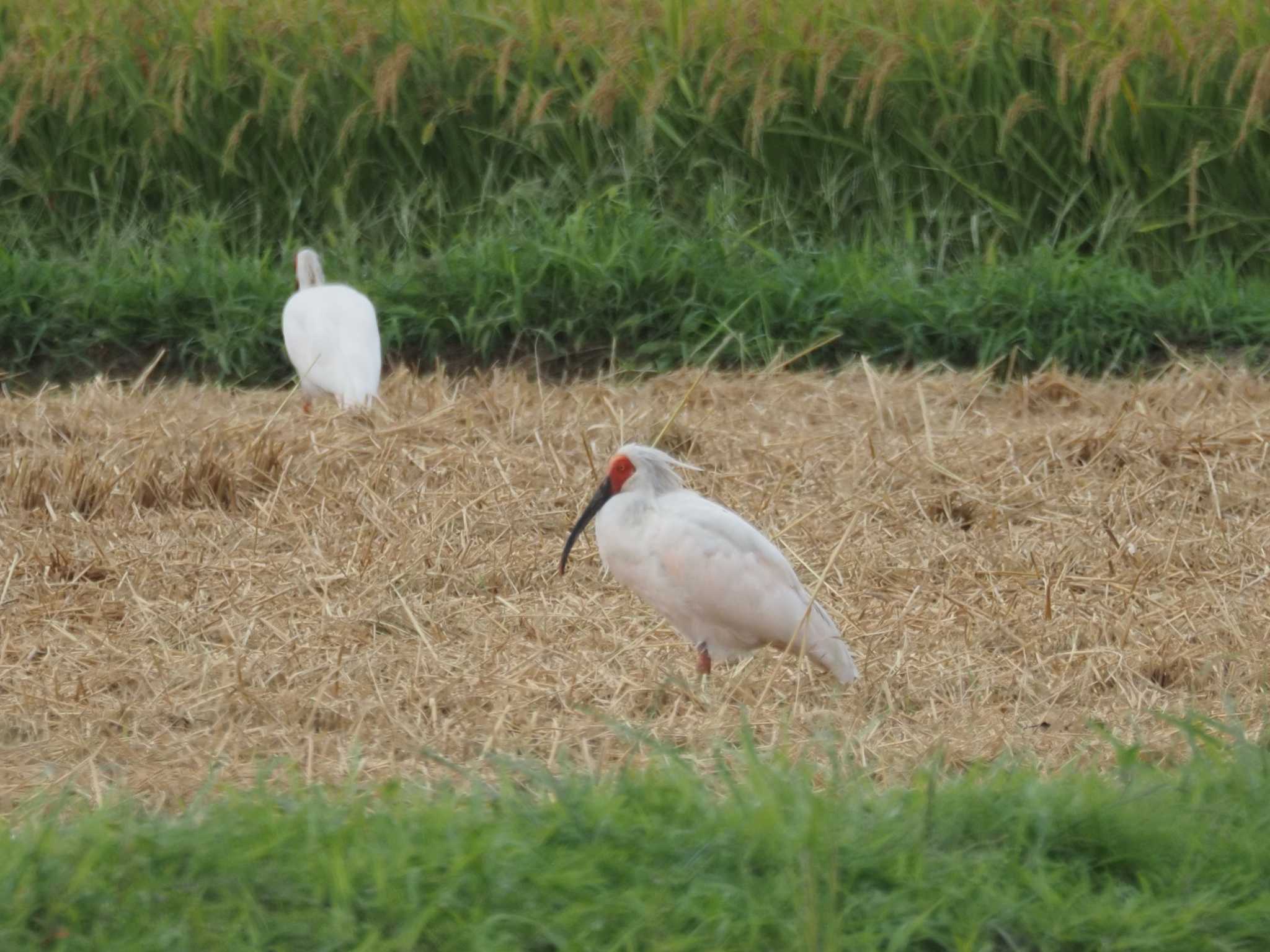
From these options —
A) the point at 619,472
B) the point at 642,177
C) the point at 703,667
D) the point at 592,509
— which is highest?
the point at 619,472

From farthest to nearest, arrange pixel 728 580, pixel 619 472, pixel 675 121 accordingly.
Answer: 1. pixel 675 121
2. pixel 619 472
3. pixel 728 580

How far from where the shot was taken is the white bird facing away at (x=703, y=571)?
12.0 feet

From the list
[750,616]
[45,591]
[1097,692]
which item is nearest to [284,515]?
[45,591]

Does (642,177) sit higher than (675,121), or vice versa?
(675,121)

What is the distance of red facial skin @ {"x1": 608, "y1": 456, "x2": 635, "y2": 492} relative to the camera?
3.86 metres

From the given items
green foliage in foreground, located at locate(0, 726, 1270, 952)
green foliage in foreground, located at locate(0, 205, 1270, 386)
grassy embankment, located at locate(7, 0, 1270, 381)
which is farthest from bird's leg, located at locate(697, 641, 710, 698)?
grassy embankment, located at locate(7, 0, 1270, 381)

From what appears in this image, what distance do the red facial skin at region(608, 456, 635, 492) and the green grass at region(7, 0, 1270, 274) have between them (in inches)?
143

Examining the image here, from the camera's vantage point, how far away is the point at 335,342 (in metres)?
6.05

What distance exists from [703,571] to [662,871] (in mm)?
1312

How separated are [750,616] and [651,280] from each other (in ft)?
11.2

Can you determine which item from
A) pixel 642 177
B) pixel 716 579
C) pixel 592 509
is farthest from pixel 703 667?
pixel 642 177

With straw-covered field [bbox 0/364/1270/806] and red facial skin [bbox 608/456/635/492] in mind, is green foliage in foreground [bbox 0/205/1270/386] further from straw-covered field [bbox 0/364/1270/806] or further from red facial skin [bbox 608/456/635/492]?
red facial skin [bbox 608/456/635/492]

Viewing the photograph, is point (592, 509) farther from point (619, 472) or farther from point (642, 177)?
point (642, 177)

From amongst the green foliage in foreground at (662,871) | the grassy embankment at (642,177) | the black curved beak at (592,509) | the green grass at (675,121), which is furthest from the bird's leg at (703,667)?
the green grass at (675,121)
